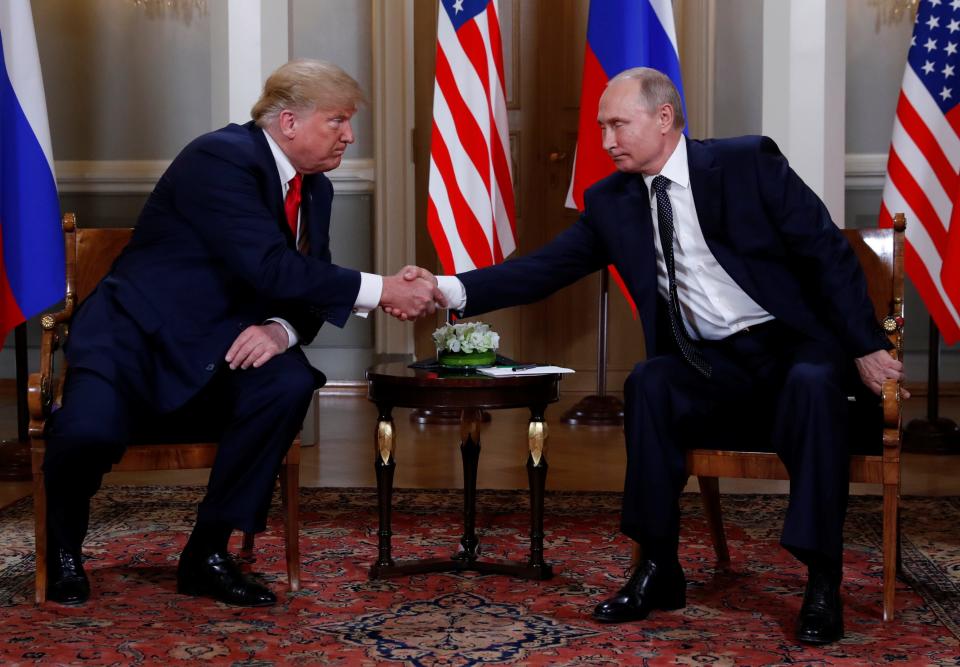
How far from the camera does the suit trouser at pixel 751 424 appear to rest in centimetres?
262

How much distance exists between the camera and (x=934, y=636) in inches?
102

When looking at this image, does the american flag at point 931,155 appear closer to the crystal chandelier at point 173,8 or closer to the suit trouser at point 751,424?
the suit trouser at point 751,424

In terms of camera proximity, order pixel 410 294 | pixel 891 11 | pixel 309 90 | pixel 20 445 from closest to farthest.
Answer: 1. pixel 309 90
2. pixel 410 294
3. pixel 20 445
4. pixel 891 11

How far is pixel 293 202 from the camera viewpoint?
3.14 metres

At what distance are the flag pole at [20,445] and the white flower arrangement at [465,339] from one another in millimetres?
1963

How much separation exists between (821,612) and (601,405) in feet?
10.6

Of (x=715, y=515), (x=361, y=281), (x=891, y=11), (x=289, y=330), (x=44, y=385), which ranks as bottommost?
(x=715, y=515)

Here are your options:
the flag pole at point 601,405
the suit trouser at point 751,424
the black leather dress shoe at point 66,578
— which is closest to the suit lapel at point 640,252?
the suit trouser at point 751,424

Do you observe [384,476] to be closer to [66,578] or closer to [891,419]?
[66,578]

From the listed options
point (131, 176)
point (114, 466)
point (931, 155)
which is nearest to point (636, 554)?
point (114, 466)

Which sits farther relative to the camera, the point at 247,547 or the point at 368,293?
the point at 247,547

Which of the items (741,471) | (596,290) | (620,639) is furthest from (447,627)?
(596,290)

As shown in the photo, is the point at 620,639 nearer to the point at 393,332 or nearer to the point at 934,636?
the point at 934,636

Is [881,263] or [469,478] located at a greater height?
[881,263]
